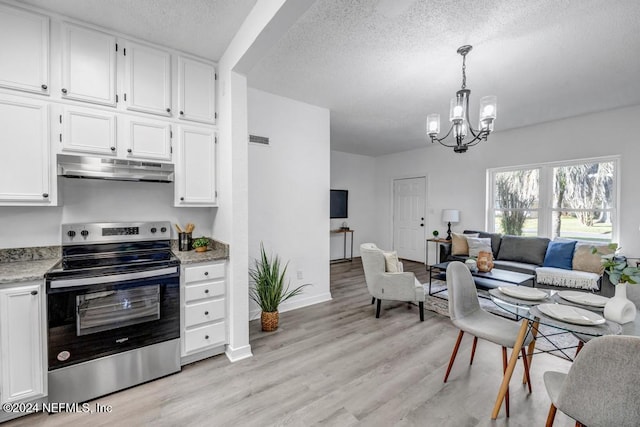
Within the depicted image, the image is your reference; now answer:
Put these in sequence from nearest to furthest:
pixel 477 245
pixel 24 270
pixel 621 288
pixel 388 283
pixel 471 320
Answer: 1. pixel 621 288
2. pixel 24 270
3. pixel 471 320
4. pixel 388 283
5. pixel 477 245

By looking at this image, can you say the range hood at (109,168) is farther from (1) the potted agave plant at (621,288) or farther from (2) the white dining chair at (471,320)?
(1) the potted agave plant at (621,288)

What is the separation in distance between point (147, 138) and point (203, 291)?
1.40 meters

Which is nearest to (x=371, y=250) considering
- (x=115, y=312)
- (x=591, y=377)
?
(x=591, y=377)

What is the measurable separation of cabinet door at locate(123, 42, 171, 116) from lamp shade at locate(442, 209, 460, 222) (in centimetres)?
515

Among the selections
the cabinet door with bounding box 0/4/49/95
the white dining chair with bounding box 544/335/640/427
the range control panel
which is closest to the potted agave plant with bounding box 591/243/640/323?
the white dining chair with bounding box 544/335/640/427

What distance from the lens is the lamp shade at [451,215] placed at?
542cm

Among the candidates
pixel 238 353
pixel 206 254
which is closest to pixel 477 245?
pixel 238 353

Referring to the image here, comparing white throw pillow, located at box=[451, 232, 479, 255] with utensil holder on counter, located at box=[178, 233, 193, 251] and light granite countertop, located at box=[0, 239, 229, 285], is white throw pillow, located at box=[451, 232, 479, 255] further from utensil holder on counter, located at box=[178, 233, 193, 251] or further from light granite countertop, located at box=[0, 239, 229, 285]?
utensil holder on counter, located at box=[178, 233, 193, 251]

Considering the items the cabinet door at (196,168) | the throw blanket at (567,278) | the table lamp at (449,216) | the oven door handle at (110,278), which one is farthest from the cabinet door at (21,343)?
the table lamp at (449,216)

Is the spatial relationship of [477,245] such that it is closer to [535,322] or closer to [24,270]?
[535,322]

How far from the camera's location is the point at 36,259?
212cm

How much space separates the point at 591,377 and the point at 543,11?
7.46 feet

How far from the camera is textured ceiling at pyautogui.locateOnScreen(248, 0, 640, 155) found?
1.89m

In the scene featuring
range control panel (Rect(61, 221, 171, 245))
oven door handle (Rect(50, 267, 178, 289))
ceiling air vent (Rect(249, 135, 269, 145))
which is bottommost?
oven door handle (Rect(50, 267, 178, 289))
